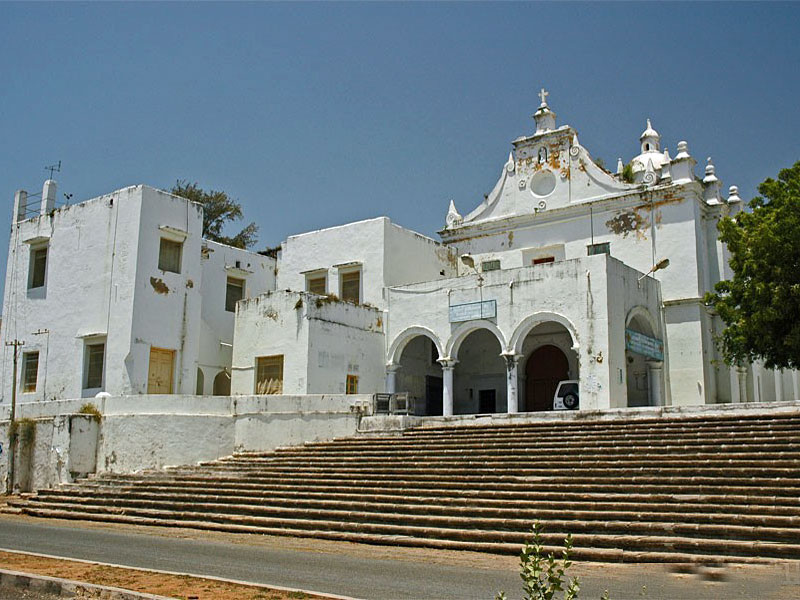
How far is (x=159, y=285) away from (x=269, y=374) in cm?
433

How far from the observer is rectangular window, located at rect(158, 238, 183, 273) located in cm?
2455

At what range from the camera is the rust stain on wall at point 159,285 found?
24.0 meters

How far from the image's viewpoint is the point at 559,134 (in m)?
29.5

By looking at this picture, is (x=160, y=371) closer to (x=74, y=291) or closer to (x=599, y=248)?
(x=74, y=291)

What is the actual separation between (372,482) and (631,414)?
21.1 feet

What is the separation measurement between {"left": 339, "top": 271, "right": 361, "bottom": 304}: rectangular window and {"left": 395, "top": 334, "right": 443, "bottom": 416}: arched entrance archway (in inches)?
101

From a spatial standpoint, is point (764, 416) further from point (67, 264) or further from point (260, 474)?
point (67, 264)

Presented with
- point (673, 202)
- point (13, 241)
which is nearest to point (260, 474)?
point (13, 241)

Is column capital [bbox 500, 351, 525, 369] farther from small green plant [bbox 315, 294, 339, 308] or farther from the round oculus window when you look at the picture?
the round oculus window

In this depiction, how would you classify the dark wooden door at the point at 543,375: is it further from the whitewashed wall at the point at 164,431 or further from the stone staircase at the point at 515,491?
the whitewashed wall at the point at 164,431

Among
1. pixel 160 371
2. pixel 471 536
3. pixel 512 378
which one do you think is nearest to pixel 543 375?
pixel 512 378

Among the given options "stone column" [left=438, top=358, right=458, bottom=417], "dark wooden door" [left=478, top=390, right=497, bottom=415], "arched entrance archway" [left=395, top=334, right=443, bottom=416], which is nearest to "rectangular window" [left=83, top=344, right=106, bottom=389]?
"arched entrance archway" [left=395, top=334, right=443, bottom=416]

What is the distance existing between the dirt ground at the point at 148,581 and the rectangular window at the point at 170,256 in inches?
603

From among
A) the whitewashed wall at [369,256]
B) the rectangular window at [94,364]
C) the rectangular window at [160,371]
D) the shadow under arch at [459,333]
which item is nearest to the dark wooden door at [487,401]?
the shadow under arch at [459,333]
